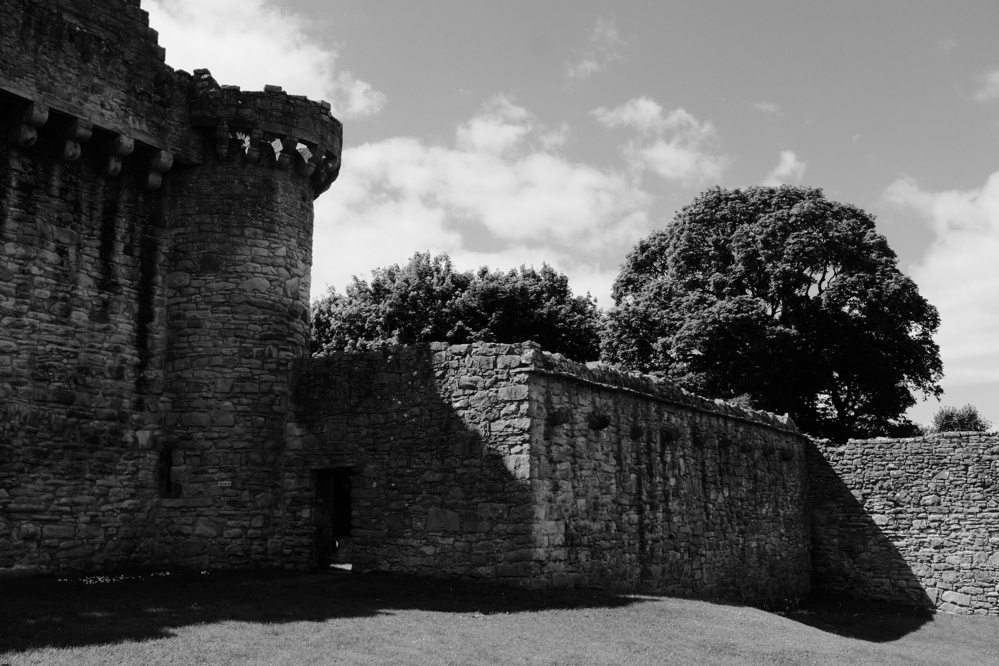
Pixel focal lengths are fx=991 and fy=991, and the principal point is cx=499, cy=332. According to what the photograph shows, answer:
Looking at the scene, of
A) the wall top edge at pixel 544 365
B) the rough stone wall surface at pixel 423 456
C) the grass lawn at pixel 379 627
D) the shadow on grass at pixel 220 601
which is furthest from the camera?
the wall top edge at pixel 544 365

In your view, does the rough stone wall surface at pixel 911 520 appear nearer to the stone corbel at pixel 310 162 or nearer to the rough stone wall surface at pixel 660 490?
the rough stone wall surface at pixel 660 490

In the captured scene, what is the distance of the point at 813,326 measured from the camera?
108 feet

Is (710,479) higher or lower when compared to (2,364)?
lower

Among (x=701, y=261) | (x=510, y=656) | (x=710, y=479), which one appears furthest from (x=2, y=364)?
(x=701, y=261)

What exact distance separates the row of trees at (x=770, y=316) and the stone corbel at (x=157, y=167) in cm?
1946

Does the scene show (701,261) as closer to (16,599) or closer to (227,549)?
(227,549)

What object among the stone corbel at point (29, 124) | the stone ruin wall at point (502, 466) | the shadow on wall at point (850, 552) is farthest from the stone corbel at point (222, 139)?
the shadow on wall at point (850, 552)

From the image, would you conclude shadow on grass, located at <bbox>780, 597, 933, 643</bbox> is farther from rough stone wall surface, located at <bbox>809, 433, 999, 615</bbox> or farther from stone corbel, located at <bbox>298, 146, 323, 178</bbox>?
stone corbel, located at <bbox>298, 146, 323, 178</bbox>

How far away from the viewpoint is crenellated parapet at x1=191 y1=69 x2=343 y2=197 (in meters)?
18.3

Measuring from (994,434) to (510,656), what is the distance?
17635 millimetres

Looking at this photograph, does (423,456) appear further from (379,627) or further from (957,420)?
(957,420)

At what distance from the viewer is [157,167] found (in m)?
17.6

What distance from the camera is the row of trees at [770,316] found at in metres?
32.6

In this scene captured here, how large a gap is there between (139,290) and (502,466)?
23.4 ft
